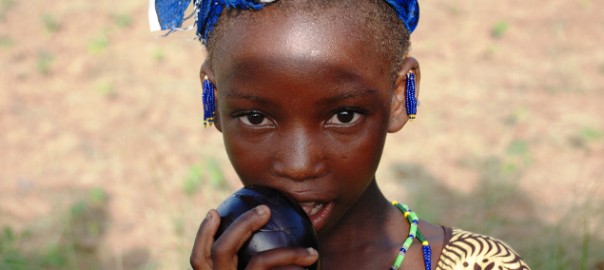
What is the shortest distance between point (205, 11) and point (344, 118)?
22.7 inches

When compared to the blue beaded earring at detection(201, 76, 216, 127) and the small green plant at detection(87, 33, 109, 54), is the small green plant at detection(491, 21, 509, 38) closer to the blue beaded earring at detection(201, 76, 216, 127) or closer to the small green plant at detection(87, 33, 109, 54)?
the small green plant at detection(87, 33, 109, 54)

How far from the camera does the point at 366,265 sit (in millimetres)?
2400

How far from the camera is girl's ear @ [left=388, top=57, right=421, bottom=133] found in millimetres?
2246

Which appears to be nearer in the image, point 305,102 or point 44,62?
point 305,102

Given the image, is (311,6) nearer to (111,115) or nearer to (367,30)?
(367,30)

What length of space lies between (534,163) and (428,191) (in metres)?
1.07

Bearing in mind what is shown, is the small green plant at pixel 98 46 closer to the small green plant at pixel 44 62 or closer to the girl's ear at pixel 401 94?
the small green plant at pixel 44 62

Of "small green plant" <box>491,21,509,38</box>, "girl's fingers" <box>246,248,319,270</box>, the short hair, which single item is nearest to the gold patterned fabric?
the short hair

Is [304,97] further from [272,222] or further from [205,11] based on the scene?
[205,11]

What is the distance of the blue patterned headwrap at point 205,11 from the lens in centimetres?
203

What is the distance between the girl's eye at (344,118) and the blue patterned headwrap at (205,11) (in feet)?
→ 1.25

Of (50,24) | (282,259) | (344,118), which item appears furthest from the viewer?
(50,24)

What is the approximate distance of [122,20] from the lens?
9008 mm

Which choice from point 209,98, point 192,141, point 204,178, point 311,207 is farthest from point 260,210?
point 192,141
